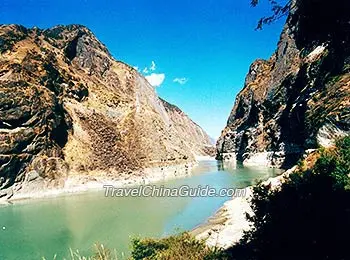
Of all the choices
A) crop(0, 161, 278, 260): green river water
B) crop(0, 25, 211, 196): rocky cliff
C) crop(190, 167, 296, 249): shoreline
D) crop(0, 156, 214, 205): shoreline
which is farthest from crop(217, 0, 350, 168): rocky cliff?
crop(0, 156, 214, 205): shoreline

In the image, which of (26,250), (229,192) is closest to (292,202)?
(26,250)

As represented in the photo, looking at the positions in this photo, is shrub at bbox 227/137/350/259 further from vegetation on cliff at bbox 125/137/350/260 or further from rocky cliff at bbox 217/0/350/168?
rocky cliff at bbox 217/0/350/168

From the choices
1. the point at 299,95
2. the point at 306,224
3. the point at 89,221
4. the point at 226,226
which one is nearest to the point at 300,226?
the point at 306,224

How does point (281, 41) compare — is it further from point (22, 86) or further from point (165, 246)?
point (165, 246)

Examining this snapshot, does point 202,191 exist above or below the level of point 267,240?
above

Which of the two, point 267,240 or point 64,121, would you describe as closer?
point 267,240

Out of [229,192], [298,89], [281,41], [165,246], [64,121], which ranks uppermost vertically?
[281,41]

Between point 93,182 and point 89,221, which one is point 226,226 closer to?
point 89,221

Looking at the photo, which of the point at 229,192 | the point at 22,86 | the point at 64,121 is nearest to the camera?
the point at 229,192
